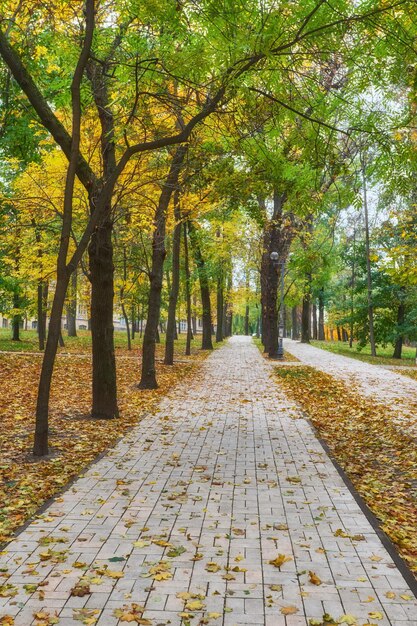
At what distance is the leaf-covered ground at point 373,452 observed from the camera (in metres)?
5.60

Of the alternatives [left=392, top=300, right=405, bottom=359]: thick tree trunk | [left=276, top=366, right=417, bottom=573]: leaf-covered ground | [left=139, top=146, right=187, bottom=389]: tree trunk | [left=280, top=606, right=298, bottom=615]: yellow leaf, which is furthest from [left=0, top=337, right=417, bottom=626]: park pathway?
[left=392, top=300, right=405, bottom=359]: thick tree trunk

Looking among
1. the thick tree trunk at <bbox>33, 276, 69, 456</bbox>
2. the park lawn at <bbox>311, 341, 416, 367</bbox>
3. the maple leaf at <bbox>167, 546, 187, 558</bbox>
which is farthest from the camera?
the park lawn at <bbox>311, 341, 416, 367</bbox>

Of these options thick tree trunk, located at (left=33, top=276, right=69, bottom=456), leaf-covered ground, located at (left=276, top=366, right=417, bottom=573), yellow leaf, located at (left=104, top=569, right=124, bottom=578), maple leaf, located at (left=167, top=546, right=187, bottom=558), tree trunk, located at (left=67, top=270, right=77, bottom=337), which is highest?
tree trunk, located at (left=67, top=270, right=77, bottom=337)

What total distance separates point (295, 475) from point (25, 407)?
6.49 m

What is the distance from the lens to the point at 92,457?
7738mm

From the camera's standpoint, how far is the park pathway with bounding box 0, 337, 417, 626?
3650mm

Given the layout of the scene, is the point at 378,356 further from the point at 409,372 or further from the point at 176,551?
the point at 176,551

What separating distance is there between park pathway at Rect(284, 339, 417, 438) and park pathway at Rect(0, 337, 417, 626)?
411cm

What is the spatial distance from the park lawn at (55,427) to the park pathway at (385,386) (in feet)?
16.3

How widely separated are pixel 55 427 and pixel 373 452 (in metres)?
5.07

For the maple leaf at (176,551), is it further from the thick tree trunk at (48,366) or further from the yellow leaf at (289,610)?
the thick tree trunk at (48,366)

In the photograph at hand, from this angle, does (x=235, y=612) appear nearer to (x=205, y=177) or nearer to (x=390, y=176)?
(x=390, y=176)

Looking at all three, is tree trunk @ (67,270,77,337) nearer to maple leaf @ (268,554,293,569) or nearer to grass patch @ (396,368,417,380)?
grass patch @ (396,368,417,380)

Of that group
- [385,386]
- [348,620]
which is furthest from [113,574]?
[385,386]
